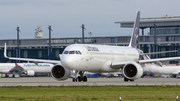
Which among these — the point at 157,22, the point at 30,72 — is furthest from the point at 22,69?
the point at 157,22

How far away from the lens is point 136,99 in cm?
2073

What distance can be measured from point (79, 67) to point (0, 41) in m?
88.1

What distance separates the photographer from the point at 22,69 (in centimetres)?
9444

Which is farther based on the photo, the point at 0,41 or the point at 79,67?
the point at 0,41

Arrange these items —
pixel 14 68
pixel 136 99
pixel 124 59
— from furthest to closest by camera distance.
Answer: pixel 14 68 < pixel 124 59 < pixel 136 99

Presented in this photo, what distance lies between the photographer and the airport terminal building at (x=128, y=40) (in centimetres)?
10819

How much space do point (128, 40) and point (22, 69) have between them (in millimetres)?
33226

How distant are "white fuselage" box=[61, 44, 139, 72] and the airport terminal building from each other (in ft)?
176

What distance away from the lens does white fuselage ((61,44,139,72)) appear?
3953cm

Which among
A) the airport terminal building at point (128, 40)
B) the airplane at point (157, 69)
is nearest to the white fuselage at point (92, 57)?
the airplane at point (157, 69)

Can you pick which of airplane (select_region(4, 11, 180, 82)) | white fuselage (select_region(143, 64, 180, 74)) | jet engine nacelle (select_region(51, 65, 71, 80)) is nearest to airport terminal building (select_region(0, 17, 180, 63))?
white fuselage (select_region(143, 64, 180, 74))

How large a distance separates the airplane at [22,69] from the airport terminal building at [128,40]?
21.6 feet

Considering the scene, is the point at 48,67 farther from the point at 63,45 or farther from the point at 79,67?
the point at 79,67

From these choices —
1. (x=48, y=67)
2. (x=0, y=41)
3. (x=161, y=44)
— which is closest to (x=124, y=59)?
(x=48, y=67)
